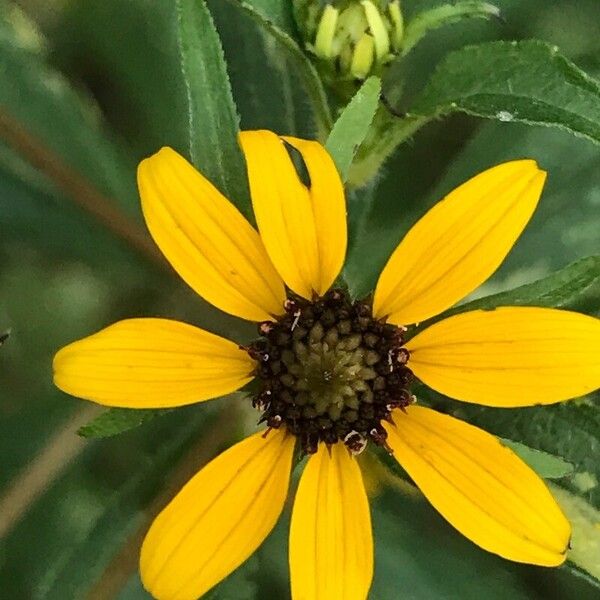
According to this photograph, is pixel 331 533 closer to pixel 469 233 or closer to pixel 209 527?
pixel 209 527

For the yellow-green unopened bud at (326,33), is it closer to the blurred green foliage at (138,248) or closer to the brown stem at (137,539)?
the blurred green foliage at (138,248)

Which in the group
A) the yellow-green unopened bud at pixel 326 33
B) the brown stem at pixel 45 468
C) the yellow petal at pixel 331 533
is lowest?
the brown stem at pixel 45 468

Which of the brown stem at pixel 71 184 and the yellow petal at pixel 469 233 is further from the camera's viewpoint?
the brown stem at pixel 71 184

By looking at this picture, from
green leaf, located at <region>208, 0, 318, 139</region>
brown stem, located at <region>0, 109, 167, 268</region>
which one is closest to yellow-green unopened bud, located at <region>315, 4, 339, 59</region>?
green leaf, located at <region>208, 0, 318, 139</region>

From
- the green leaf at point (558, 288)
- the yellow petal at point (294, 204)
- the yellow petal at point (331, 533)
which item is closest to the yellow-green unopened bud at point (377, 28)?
the yellow petal at point (294, 204)

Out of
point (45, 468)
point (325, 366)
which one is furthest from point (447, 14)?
point (45, 468)

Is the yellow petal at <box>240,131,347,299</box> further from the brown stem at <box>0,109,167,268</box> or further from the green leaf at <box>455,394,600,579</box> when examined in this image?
the brown stem at <box>0,109,167,268</box>
